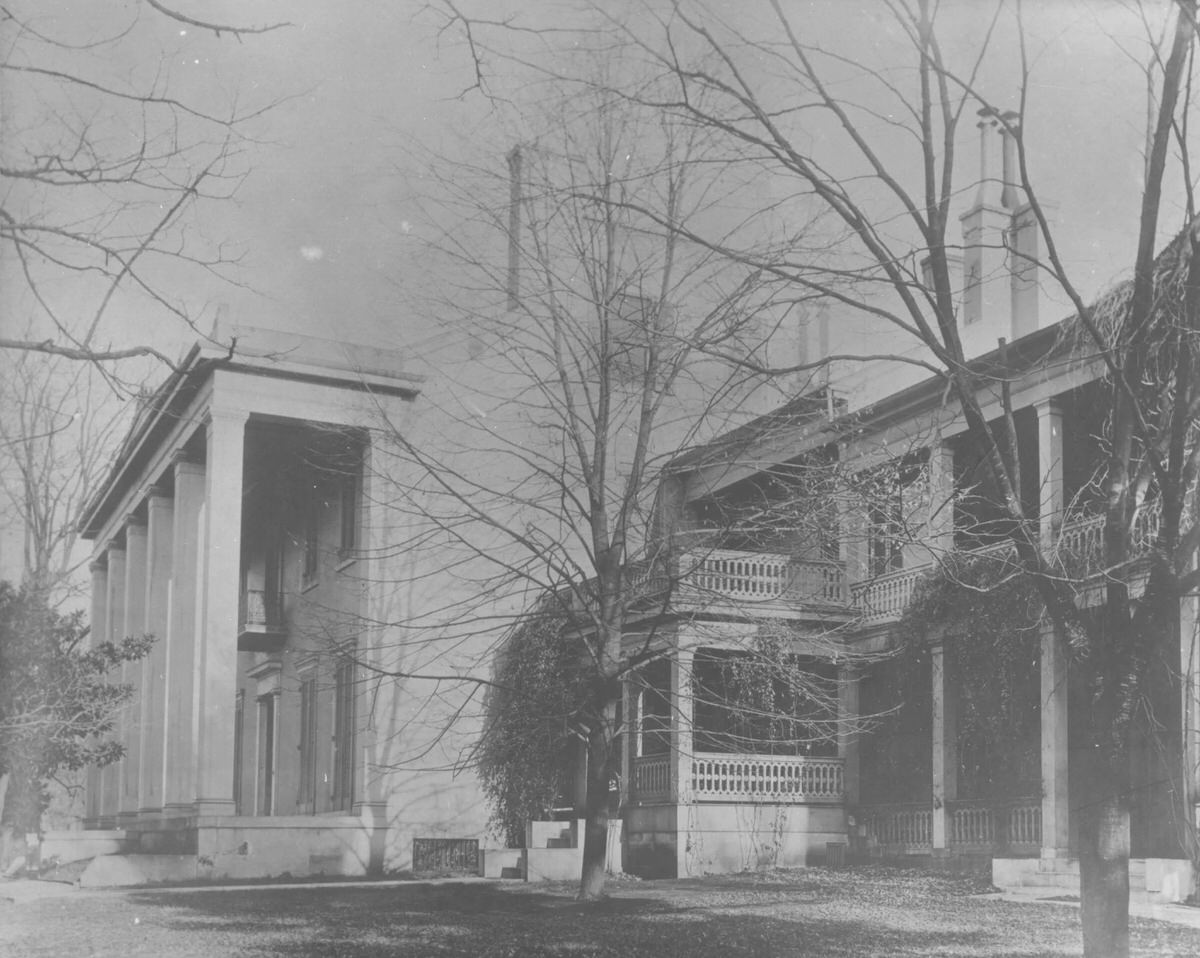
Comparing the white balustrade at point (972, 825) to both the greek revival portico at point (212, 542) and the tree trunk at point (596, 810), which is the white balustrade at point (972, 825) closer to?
the tree trunk at point (596, 810)

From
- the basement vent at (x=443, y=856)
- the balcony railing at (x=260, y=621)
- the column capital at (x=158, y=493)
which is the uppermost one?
the column capital at (x=158, y=493)

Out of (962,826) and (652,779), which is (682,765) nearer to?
(652,779)

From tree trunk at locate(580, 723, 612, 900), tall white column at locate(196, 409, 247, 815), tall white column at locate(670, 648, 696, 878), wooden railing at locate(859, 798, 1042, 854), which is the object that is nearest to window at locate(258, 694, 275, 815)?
tall white column at locate(196, 409, 247, 815)

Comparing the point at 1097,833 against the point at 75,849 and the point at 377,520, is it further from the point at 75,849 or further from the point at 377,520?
the point at 75,849

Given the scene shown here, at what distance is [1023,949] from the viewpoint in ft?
32.6

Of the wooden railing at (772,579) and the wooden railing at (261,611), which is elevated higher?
the wooden railing at (772,579)

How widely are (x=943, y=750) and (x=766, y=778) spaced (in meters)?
2.56

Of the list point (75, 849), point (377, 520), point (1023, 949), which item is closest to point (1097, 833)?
point (1023, 949)

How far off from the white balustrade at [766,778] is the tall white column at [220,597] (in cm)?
668

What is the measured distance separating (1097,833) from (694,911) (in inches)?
232

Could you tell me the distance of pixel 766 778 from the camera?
19375mm

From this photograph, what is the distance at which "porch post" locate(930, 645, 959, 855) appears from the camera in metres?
17.8

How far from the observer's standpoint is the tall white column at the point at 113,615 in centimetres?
2916

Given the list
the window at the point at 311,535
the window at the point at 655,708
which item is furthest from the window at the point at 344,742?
the window at the point at 655,708
